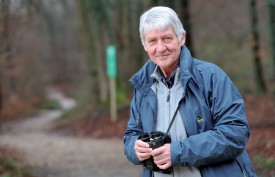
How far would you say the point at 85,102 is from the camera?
72.9 ft

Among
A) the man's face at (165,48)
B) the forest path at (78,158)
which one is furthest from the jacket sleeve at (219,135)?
the forest path at (78,158)

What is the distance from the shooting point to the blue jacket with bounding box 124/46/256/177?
242cm

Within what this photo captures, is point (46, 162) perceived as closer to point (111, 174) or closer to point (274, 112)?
point (111, 174)

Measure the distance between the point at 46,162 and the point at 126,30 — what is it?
44.3 feet

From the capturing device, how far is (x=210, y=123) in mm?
2523

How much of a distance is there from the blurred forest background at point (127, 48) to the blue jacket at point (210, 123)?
4.73 m

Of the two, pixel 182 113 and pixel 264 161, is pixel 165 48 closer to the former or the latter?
pixel 182 113

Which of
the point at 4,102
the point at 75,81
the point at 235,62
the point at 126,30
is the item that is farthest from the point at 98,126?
the point at 75,81

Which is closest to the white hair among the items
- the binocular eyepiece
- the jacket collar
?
the jacket collar

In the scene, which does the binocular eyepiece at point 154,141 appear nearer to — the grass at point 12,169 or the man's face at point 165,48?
the man's face at point 165,48

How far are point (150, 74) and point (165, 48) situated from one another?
0.23 meters

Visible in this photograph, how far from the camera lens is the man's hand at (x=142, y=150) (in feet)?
8.41

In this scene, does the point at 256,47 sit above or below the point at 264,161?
above

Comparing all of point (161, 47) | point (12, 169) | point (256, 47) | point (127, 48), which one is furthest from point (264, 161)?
point (127, 48)
